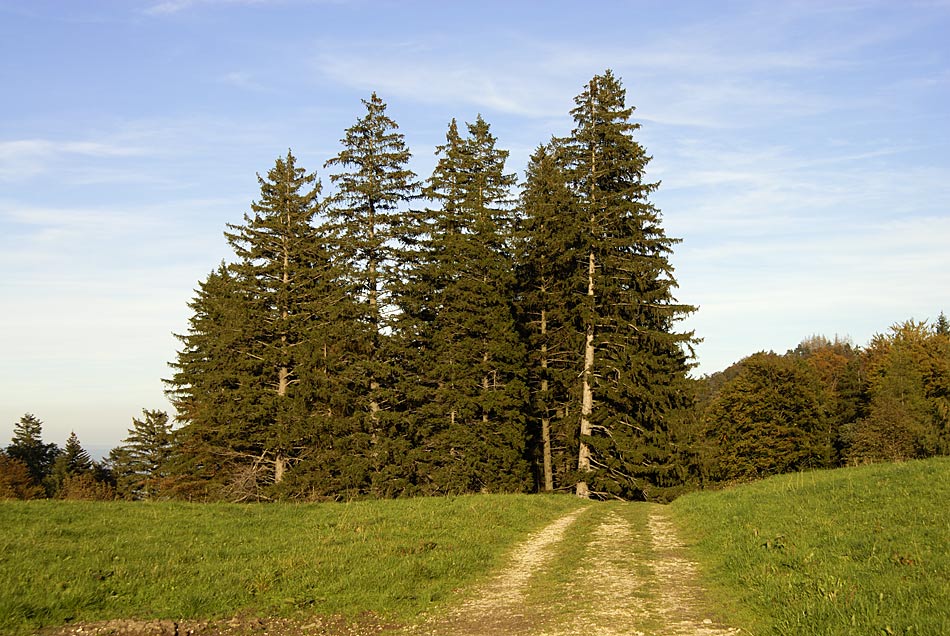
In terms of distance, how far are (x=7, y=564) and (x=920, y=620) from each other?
Answer: 1219cm

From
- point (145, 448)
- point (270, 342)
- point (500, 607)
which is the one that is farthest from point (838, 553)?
point (145, 448)

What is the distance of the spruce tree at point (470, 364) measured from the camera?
103 ft

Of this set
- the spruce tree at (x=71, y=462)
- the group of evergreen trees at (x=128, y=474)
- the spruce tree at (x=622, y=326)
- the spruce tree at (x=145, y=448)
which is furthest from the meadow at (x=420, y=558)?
the spruce tree at (x=71, y=462)

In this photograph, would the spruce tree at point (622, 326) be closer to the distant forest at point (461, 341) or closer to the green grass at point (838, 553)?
the distant forest at point (461, 341)

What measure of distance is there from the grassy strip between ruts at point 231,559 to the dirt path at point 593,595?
76cm

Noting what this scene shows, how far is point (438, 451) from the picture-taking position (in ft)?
104

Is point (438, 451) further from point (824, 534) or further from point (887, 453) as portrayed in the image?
point (887, 453)

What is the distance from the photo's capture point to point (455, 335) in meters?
33.3

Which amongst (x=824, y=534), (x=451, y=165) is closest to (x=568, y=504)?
(x=824, y=534)

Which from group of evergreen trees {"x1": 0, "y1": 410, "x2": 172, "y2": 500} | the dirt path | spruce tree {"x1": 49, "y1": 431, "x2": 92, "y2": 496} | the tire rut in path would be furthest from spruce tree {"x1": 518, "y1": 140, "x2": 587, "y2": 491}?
spruce tree {"x1": 49, "y1": 431, "x2": 92, "y2": 496}

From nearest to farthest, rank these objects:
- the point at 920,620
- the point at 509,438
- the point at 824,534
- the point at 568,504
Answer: the point at 920,620 < the point at 824,534 < the point at 568,504 < the point at 509,438

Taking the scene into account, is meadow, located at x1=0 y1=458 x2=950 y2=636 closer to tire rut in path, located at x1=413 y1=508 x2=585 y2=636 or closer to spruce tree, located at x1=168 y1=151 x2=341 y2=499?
tire rut in path, located at x1=413 y1=508 x2=585 y2=636

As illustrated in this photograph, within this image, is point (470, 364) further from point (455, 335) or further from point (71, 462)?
point (71, 462)

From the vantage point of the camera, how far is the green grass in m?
6.88
